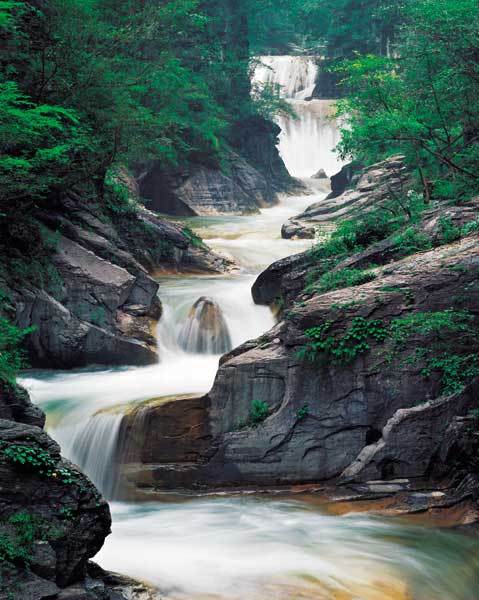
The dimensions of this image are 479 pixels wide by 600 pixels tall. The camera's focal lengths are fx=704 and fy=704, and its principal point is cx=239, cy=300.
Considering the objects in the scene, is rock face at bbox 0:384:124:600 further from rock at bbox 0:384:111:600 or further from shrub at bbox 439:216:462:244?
shrub at bbox 439:216:462:244

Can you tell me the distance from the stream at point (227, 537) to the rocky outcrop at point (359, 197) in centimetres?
1049

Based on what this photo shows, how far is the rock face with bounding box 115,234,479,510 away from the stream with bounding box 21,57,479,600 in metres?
0.59

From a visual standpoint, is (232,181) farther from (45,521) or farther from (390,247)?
(45,521)

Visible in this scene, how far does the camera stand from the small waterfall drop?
14422 mm

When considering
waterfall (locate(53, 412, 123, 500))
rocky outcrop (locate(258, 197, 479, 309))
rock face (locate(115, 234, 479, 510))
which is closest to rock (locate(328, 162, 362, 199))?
rocky outcrop (locate(258, 197, 479, 309))

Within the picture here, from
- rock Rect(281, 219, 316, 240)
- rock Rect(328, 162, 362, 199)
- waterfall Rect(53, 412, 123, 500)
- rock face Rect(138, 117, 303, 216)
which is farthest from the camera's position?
rock Rect(328, 162, 362, 199)

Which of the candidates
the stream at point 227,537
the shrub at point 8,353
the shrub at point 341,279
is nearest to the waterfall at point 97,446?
the stream at point 227,537

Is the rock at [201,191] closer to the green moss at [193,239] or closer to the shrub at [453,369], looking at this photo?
the green moss at [193,239]

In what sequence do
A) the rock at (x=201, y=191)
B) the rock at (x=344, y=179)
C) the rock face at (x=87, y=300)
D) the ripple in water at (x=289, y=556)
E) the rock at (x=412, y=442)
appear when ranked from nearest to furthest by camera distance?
the ripple in water at (x=289, y=556) < the rock at (x=412, y=442) < the rock face at (x=87, y=300) < the rock at (x=201, y=191) < the rock at (x=344, y=179)

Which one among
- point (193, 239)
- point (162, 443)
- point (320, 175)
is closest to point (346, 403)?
point (162, 443)

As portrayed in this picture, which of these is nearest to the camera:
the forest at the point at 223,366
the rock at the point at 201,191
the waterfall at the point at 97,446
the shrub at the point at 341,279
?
the forest at the point at 223,366

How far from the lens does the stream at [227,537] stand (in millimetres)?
6453

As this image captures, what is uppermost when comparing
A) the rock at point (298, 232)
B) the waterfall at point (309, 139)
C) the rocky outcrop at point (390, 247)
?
the waterfall at point (309, 139)

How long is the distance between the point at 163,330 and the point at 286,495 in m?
6.31
